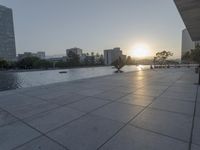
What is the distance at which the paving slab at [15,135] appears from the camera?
208 centimetres

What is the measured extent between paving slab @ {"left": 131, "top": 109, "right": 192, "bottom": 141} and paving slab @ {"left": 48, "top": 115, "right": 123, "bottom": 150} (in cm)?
52

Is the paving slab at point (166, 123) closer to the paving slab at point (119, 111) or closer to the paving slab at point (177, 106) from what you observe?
the paving slab at point (119, 111)

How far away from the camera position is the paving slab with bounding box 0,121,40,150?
2.08 m

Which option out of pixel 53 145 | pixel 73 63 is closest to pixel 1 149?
pixel 53 145

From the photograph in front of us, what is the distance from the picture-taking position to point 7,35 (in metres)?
123

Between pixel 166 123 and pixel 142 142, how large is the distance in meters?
0.89

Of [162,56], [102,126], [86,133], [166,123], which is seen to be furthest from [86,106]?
[162,56]

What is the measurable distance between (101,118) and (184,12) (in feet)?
35.0

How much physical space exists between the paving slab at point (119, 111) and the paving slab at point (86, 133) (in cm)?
23

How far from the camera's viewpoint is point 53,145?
6.66 feet

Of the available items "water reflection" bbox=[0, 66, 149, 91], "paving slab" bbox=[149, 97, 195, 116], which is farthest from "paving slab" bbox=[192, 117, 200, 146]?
"water reflection" bbox=[0, 66, 149, 91]

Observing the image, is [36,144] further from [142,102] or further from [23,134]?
[142,102]

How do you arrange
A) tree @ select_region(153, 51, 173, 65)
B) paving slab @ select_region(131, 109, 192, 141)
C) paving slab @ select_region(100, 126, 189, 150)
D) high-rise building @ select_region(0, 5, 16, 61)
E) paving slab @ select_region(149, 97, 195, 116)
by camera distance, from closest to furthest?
1. paving slab @ select_region(100, 126, 189, 150)
2. paving slab @ select_region(131, 109, 192, 141)
3. paving slab @ select_region(149, 97, 195, 116)
4. tree @ select_region(153, 51, 173, 65)
5. high-rise building @ select_region(0, 5, 16, 61)

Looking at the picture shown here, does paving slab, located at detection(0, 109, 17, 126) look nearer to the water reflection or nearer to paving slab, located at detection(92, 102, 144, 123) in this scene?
paving slab, located at detection(92, 102, 144, 123)
